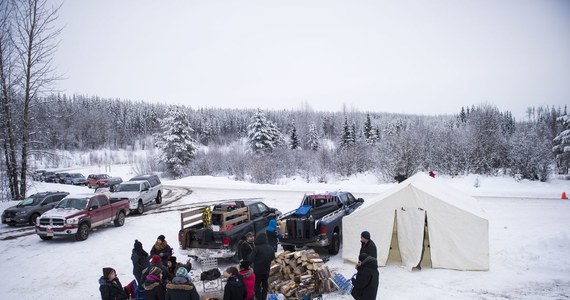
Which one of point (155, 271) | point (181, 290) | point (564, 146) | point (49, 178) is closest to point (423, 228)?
point (181, 290)

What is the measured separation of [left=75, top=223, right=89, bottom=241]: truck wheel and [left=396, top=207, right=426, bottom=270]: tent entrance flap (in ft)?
41.9

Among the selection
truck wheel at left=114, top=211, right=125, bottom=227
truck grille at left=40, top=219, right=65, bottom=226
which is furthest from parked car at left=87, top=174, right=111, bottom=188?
truck grille at left=40, top=219, right=65, bottom=226

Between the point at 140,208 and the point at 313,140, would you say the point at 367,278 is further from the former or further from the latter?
the point at 313,140

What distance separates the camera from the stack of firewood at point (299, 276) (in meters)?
8.83

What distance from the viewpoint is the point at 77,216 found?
15.1 meters

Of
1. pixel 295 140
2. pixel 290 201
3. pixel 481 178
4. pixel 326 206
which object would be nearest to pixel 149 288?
pixel 326 206

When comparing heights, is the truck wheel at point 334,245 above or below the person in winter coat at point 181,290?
below

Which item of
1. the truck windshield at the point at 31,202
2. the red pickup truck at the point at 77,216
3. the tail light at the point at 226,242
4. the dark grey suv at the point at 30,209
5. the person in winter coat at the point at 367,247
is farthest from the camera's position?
the truck windshield at the point at 31,202

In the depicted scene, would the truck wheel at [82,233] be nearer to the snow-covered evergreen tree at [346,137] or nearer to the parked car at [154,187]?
the parked car at [154,187]

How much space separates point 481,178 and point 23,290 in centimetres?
3696

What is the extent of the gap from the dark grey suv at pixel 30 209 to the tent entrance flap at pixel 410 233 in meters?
18.4

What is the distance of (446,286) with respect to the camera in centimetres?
927

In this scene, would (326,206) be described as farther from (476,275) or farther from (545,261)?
(545,261)

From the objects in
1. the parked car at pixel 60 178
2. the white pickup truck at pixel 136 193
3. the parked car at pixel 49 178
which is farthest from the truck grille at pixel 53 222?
the parked car at pixel 49 178
